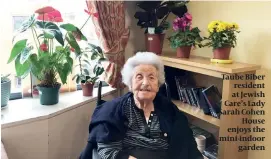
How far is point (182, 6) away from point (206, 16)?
0.67ft

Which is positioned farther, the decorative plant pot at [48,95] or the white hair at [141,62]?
the decorative plant pot at [48,95]

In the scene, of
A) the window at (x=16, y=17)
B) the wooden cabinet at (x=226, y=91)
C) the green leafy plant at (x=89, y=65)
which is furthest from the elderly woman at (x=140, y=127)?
the window at (x=16, y=17)

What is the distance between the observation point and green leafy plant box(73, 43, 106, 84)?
7.09 ft

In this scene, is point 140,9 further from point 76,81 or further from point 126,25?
point 76,81

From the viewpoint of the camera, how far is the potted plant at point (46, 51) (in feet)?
5.79

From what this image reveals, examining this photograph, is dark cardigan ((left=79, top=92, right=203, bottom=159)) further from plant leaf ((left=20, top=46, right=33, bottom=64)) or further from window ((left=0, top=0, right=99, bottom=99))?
window ((left=0, top=0, right=99, bottom=99))

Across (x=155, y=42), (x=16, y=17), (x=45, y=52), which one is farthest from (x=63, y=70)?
(x=155, y=42)

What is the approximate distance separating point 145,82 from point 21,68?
77cm

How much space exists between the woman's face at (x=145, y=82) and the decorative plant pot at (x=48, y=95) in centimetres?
58

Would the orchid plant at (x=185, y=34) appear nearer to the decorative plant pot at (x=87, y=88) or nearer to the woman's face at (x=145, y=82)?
the woman's face at (x=145, y=82)

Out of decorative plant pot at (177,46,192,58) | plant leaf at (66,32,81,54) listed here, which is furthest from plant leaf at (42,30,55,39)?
decorative plant pot at (177,46,192,58)

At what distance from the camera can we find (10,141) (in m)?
1.66

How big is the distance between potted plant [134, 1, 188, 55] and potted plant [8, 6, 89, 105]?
0.61 metres

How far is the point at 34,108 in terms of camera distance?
1.89 metres
